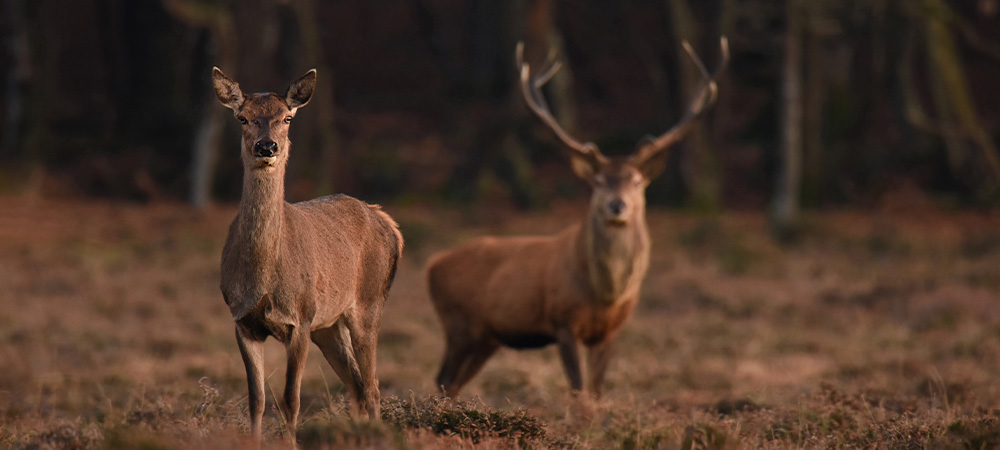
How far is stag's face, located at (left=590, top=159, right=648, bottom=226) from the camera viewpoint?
850cm

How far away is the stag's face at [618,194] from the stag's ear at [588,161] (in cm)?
9

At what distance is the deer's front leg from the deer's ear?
4270 mm

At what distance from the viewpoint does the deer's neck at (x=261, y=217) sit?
507cm

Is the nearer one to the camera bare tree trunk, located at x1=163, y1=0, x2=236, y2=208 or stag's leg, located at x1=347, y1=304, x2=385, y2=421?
stag's leg, located at x1=347, y1=304, x2=385, y2=421

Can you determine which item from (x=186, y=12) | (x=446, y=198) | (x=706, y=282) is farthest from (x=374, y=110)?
(x=706, y=282)

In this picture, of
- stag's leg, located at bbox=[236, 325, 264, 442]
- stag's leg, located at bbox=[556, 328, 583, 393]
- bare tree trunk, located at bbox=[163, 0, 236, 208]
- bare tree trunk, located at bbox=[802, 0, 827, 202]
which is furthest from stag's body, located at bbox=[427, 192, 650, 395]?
bare tree trunk, located at bbox=[802, 0, 827, 202]

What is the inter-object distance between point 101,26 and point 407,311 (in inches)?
594

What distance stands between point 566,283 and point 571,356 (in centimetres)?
57

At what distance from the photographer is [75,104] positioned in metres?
25.5

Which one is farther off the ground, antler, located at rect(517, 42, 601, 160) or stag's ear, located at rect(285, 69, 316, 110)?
stag's ear, located at rect(285, 69, 316, 110)

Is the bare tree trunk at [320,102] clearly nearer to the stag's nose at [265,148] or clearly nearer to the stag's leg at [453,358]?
the stag's leg at [453,358]

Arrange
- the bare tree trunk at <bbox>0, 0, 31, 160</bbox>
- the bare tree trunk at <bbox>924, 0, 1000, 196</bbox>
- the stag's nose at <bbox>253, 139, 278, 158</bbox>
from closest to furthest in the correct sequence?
the stag's nose at <bbox>253, 139, 278, 158</bbox> → the bare tree trunk at <bbox>924, 0, 1000, 196</bbox> → the bare tree trunk at <bbox>0, 0, 31, 160</bbox>

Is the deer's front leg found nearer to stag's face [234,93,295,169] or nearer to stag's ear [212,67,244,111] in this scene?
stag's face [234,93,295,169]

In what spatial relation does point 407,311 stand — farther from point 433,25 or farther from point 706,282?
point 433,25
